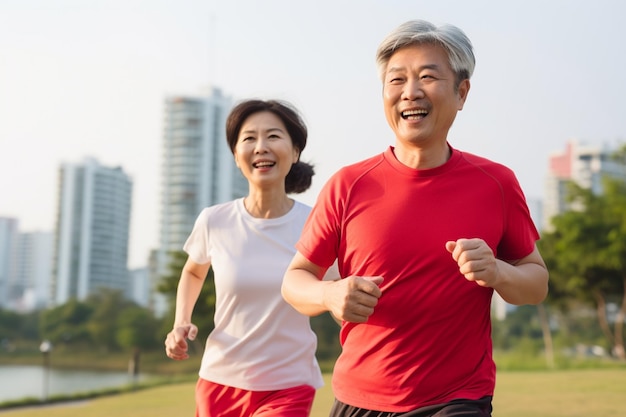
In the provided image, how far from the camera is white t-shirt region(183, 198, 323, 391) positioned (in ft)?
11.5

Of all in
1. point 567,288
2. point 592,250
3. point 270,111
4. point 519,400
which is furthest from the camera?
point 567,288

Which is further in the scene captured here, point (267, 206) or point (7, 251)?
point (7, 251)

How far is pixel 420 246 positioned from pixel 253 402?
1.58 m

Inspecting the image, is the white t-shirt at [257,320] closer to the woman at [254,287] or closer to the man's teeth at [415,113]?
the woman at [254,287]

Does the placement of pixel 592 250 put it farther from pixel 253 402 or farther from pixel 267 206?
pixel 253 402

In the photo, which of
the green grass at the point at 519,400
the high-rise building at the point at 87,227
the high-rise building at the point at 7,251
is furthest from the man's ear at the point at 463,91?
the high-rise building at the point at 7,251

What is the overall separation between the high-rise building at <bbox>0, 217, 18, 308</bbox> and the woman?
8924 centimetres

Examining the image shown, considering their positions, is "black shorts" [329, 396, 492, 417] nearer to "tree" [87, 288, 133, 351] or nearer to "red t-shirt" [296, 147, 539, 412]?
"red t-shirt" [296, 147, 539, 412]

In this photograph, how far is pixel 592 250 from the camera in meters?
26.2

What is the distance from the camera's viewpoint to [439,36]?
7.29 ft

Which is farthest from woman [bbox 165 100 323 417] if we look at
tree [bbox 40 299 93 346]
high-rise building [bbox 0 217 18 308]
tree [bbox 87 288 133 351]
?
high-rise building [bbox 0 217 18 308]

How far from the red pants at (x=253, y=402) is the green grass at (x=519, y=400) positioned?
22.9 feet

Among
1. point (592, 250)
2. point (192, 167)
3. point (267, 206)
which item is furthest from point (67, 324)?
point (267, 206)

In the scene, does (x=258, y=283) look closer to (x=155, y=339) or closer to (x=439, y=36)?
(x=439, y=36)
